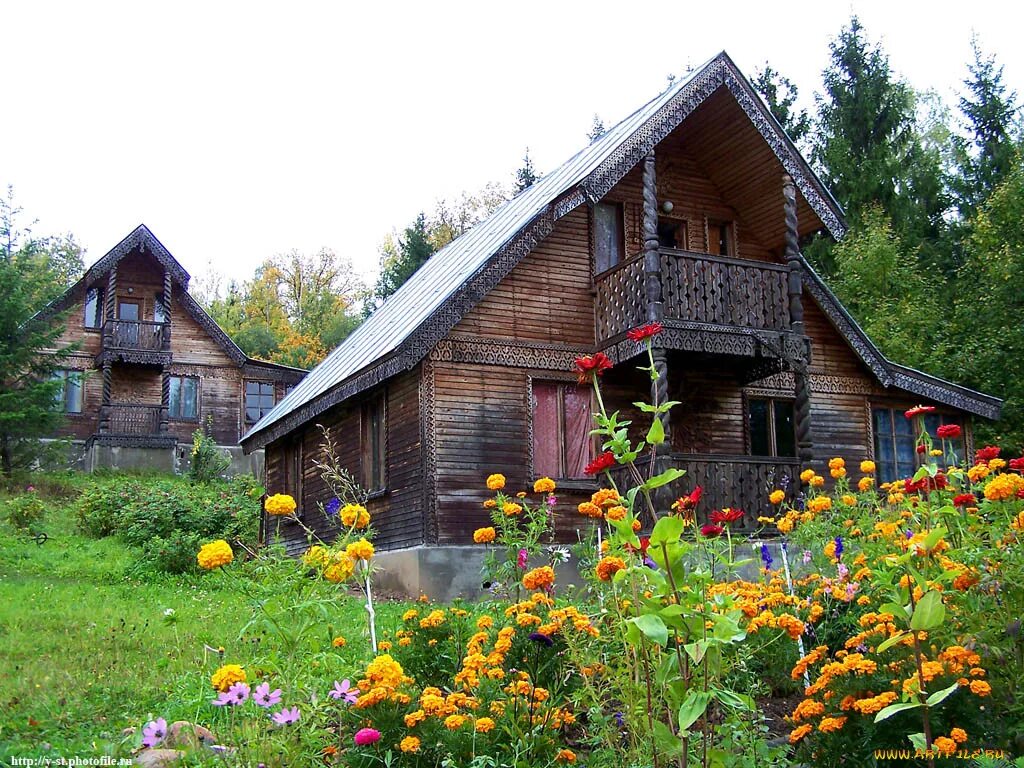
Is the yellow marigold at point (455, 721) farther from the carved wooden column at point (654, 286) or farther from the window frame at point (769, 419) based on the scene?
the window frame at point (769, 419)

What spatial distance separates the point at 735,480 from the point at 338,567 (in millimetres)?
10998

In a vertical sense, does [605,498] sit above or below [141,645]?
above

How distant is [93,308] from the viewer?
119ft

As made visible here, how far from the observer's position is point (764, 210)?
18.5m

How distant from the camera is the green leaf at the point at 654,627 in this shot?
389 centimetres

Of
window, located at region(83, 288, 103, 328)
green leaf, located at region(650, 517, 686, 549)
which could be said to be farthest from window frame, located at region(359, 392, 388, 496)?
window, located at region(83, 288, 103, 328)

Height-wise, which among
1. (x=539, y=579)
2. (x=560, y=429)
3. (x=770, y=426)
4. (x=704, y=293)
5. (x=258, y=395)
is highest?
(x=258, y=395)

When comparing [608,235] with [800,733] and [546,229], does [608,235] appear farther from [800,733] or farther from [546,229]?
[800,733]

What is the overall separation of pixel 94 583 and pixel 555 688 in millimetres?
11341

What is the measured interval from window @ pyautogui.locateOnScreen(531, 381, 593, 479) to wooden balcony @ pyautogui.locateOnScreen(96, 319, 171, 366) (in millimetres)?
22554

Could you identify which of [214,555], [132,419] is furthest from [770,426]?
[132,419]

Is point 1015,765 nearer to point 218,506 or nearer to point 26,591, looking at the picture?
point 26,591

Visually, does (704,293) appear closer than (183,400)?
Yes

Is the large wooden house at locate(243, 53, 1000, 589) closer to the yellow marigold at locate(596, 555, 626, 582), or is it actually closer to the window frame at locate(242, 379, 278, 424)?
the yellow marigold at locate(596, 555, 626, 582)
